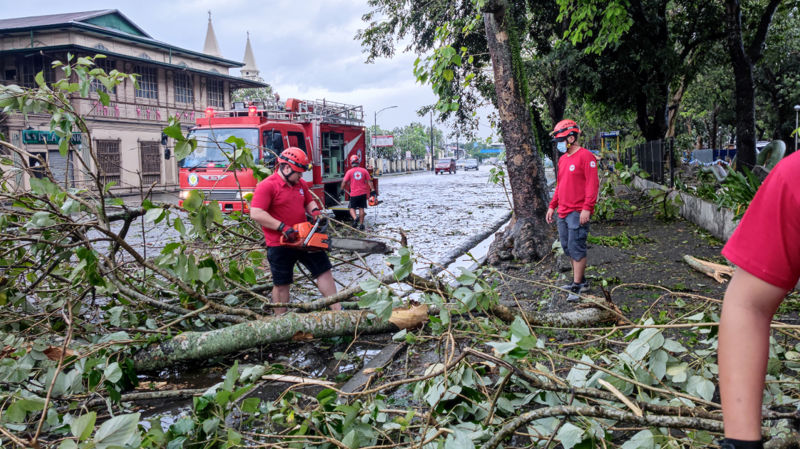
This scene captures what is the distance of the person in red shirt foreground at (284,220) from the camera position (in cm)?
527

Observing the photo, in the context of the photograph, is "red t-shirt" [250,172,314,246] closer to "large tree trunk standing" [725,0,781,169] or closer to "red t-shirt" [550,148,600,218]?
"red t-shirt" [550,148,600,218]

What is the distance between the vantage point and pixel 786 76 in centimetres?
3316

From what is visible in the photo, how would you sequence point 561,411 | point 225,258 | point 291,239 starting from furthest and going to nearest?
point 225,258
point 291,239
point 561,411

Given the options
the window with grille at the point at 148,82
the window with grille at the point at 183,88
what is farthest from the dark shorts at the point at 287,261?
the window with grille at the point at 183,88

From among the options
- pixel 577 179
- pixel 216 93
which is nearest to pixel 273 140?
pixel 577 179

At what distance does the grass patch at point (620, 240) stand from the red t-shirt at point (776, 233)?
781 cm

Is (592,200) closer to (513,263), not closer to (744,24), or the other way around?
(513,263)

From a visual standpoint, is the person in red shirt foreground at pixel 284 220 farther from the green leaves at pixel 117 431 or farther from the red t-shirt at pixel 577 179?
the green leaves at pixel 117 431

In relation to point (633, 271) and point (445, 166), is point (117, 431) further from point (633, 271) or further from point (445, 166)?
point (445, 166)

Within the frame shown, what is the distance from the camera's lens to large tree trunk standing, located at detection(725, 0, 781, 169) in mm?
14320

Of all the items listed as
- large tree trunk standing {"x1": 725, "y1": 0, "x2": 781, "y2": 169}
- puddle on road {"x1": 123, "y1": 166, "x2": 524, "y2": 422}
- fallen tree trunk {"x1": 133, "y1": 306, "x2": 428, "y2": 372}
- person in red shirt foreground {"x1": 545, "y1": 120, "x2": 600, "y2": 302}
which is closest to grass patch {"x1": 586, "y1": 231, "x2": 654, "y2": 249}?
puddle on road {"x1": 123, "y1": 166, "x2": 524, "y2": 422}

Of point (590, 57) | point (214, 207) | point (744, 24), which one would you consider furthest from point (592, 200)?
point (744, 24)

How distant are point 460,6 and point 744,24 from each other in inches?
377

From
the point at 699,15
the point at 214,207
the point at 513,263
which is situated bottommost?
the point at 513,263
